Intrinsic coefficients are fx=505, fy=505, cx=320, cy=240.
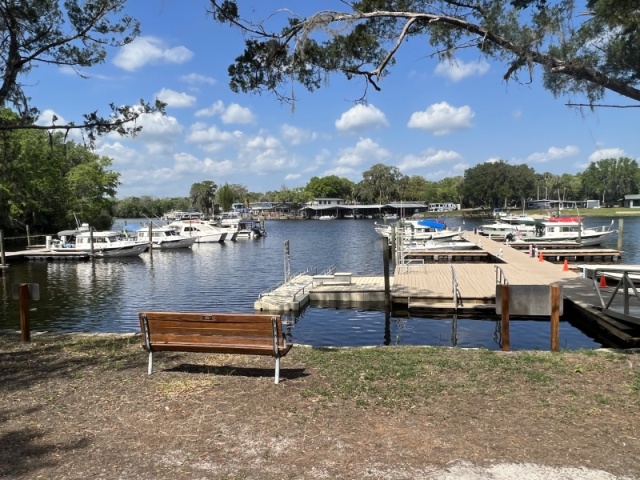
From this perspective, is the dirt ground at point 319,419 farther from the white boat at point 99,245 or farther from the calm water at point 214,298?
the white boat at point 99,245

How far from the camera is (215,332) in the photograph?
6.56 m

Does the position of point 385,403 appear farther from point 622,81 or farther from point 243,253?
point 243,253

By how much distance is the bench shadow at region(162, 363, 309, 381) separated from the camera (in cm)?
666

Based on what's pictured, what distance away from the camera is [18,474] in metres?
4.06

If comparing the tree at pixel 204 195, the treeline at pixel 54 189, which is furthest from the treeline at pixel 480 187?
the treeline at pixel 54 189

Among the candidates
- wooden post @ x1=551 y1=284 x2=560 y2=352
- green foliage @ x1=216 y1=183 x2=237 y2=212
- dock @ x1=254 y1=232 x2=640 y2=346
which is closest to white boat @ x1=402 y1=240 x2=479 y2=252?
dock @ x1=254 y1=232 x2=640 y2=346

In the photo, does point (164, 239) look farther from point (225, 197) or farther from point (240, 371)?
point (225, 197)

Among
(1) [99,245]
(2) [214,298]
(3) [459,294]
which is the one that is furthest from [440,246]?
(1) [99,245]

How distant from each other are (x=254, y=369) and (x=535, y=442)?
12.3 feet

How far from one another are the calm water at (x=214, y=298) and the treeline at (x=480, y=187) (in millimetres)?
84161

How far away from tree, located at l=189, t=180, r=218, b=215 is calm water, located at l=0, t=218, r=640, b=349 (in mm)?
110335

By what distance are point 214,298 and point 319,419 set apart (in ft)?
60.4

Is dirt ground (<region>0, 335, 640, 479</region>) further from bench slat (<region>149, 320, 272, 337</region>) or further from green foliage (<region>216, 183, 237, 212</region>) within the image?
green foliage (<region>216, 183, 237, 212</region>)

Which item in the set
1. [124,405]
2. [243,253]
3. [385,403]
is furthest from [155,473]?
[243,253]
